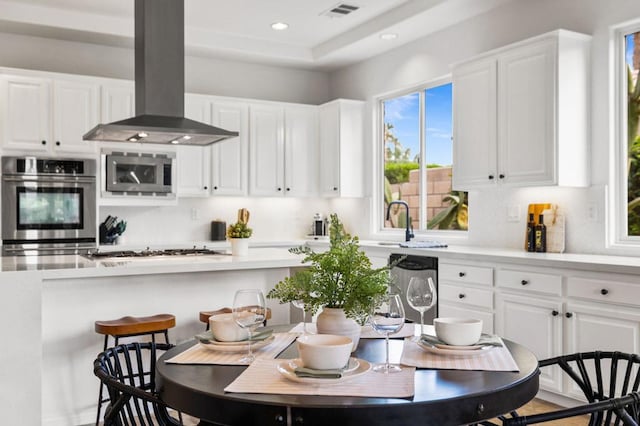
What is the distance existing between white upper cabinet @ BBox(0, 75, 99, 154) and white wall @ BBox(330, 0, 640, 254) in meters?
2.68

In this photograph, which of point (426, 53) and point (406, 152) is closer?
point (426, 53)

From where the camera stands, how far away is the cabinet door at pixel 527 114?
12.4 feet

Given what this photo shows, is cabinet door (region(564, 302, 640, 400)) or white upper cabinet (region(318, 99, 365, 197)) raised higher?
white upper cabinet (region(318, 99, 365, 197))

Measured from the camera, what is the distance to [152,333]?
3.13m

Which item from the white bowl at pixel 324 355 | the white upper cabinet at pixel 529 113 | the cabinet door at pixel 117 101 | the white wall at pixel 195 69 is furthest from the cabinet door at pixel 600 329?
the white wall at pixel 195 69

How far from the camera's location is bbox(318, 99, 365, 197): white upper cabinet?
5973 millimetres

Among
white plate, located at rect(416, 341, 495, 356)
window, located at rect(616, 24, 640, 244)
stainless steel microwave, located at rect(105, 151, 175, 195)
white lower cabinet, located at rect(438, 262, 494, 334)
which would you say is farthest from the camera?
stainless steel microwave, located at rect(105, 151, 175, 195)

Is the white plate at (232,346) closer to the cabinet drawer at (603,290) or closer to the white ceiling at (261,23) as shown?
the cabinet drawer at (603,290)

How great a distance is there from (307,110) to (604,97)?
3.13m

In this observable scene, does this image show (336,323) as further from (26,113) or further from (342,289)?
(26,113)

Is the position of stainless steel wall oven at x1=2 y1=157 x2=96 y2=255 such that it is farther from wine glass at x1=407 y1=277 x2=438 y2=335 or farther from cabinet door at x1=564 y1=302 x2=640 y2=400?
wine glass at x1=407 y1=277 x2=438 y2=335

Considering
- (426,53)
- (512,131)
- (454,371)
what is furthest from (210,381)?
(426,53)

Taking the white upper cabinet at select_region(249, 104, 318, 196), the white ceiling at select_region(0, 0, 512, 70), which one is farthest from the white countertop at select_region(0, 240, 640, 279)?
the white upper cabinet at select_region(249, 104, 318, 196)

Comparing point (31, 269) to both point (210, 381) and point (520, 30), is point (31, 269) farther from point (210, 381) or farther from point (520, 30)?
point (520, 30)
